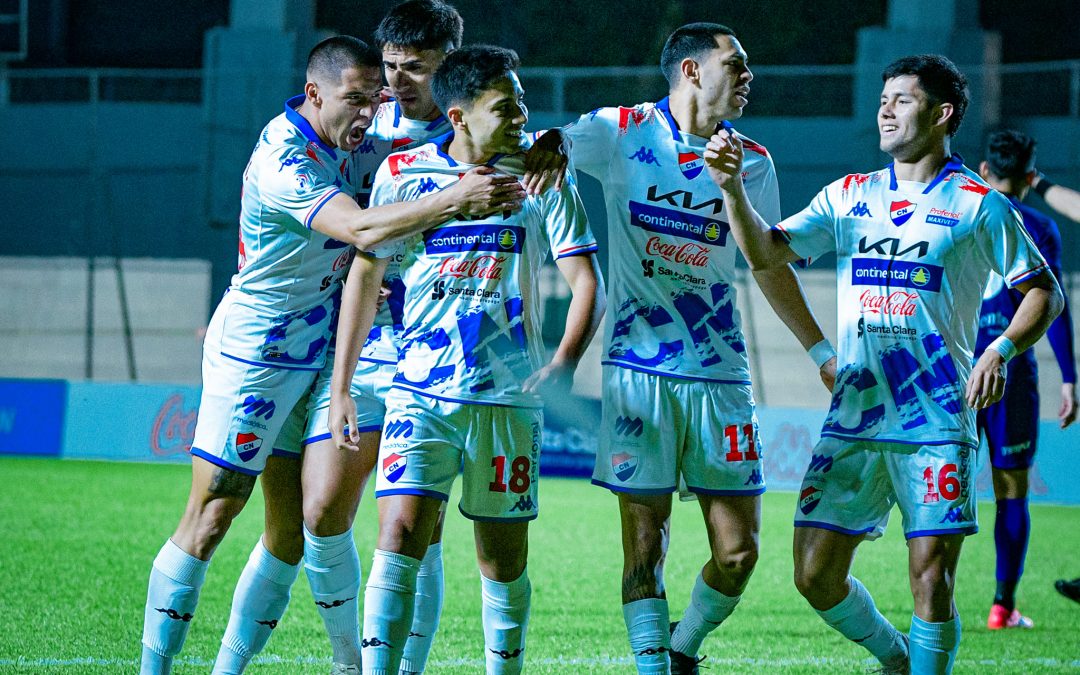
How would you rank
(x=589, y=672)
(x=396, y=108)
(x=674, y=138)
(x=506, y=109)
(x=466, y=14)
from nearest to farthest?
(x=506, y=109) → (x=674, y=138) → (x=396, y=108) → (x=589, y=672) → (x=466, y=14)

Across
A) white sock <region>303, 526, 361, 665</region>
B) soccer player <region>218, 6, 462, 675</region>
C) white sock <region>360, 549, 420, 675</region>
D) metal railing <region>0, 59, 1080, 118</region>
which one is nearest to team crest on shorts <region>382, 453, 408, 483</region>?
white sock <region>360, 549, 420, 675</region>

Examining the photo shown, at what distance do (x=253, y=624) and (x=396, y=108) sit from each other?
191 centimetres

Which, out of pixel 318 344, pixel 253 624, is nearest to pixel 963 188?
pixel 318 344

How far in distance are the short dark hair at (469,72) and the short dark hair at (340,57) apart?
0.29 metres

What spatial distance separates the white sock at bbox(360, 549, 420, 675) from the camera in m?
3.67

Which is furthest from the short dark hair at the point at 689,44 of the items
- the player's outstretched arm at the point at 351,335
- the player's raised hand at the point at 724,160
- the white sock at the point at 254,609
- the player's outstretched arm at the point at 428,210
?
the white sock at the point at 254,609

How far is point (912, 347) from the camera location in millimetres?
4000

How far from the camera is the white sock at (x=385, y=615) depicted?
367 centimetres

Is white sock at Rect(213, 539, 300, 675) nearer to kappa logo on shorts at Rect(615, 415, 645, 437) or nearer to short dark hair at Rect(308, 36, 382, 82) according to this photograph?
kappa logo on shorts at Rect(615, 415, 645, 437)

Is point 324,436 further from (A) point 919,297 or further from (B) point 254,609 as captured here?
(A) point 919,297

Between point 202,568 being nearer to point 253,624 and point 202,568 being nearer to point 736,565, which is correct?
point 253,624

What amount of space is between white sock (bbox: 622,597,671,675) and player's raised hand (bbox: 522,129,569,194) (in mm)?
1418

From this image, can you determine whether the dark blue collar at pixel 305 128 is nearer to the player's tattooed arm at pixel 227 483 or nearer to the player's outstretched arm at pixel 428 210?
the player's outstretched arm at pixel 428 210

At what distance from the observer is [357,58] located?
13.3ft
